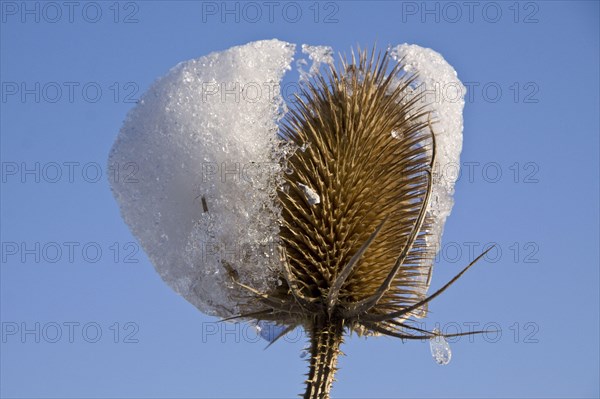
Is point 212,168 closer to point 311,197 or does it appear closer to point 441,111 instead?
point 311,197

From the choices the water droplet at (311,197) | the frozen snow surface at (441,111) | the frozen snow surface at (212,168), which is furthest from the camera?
the frozen snow surface at (441,111)

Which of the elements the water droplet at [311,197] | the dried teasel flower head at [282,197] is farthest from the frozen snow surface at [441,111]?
the water droplet at [311,197]

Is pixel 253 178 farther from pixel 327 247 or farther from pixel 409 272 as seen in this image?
pixel 409 272

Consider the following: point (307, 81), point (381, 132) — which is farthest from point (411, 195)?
point (307, 81)

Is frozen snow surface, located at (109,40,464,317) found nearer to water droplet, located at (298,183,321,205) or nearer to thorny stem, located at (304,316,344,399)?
water droplet, located at (298,183,321,205)

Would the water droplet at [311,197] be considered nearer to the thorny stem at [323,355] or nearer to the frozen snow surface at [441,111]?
the thorny stem at [323,355]

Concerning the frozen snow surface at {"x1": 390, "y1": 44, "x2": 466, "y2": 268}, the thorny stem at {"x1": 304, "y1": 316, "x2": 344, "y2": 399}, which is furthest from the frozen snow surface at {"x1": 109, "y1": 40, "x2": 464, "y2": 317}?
the frozen snow surface at {"x1": 390, "y1": 44, "x2": 466, "y2": 268}
